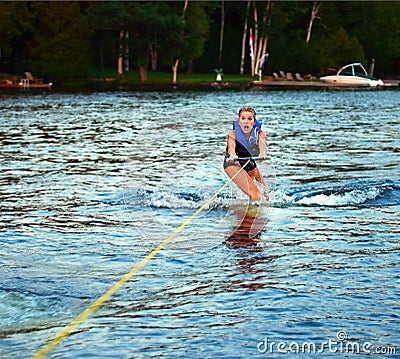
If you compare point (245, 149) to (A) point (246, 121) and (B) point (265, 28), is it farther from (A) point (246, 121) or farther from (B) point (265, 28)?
(B) point (265, 28)

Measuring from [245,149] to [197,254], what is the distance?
3951mm

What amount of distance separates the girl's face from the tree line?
64090 millimetres

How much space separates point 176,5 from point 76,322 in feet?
271

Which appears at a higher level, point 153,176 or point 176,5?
point 176,5

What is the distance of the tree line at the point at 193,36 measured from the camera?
81.6 meters

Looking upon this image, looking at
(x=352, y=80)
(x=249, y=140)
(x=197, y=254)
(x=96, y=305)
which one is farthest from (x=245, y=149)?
(x=352, y=80)

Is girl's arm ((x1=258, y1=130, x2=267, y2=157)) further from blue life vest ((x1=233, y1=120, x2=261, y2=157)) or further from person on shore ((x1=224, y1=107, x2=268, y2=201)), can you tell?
blue life vest ((x1=233, y1=120, x2=261, y2=157))

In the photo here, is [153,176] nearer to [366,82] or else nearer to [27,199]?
[27,199]

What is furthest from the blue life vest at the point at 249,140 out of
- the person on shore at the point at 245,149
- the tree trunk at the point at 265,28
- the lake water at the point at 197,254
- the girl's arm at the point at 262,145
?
the tree trunk at the point at 265,28

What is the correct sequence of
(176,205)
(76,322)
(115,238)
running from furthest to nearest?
(176,205) → (115,238) → (76,322)

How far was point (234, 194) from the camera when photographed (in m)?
16.7

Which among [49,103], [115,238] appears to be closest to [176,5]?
[49,103]

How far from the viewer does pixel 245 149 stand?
15656 millimetres

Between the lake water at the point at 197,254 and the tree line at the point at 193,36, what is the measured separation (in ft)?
185
